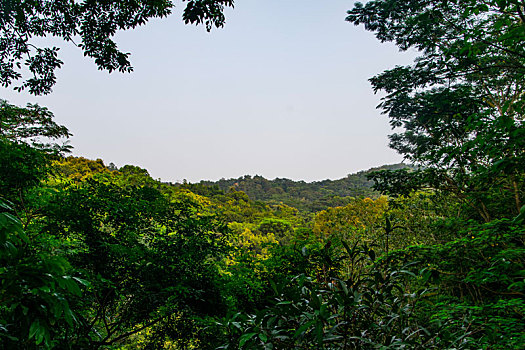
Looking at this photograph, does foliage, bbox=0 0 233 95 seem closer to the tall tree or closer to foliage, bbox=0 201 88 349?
foliage, bbox=0 201 88 349

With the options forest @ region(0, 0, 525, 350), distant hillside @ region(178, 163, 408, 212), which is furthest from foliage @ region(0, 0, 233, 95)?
distant hillside @ region(178, 163, 408, 212)

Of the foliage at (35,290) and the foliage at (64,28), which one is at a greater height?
the foliage at (64,28)

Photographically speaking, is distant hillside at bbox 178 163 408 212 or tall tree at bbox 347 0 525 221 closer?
tall tree at bbox 347 0 525 221

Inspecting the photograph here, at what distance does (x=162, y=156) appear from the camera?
23.8 meters

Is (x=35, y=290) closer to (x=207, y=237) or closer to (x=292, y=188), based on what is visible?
(x=207, y=237)

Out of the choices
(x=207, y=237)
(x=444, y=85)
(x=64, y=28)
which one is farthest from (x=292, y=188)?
(x=64, y=28)

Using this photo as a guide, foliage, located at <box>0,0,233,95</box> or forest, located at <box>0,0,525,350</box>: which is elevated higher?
foliage, located at <box>0,0,233,95</box>

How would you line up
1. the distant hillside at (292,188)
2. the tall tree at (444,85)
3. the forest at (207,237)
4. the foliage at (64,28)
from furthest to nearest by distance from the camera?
the distant hillside at (292,188)
the tall tree at (444,85)
the foliage at (64,28)
the forest at (207,237)

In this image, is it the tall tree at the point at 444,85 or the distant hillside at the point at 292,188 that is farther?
the distant hillside at the point at 292,188

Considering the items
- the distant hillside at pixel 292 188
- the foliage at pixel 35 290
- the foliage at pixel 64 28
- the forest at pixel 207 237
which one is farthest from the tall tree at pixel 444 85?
→ the distant hillside at pixel 292 188

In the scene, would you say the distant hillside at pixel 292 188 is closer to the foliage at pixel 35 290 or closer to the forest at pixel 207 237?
the forest at pixel 207 237

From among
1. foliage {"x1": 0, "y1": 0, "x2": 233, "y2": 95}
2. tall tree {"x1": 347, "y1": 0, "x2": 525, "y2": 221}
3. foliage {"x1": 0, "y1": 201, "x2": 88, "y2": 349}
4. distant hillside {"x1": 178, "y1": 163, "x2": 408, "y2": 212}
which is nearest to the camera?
foliage {"x1": 0, "y1": 201, "x2": 88, "y2": 349}

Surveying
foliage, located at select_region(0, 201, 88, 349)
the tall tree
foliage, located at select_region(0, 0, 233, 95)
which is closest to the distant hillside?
the tall tree

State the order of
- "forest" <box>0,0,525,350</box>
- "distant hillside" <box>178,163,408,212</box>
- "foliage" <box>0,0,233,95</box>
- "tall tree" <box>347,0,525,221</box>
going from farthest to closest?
"distant hillside" <box>178,163,408,212</box> < "tall tree" <box>347,0,525,221</box> < "foliage" <box>0,0,233,95</box> < "forest" <box>0,0,525,350</box>
